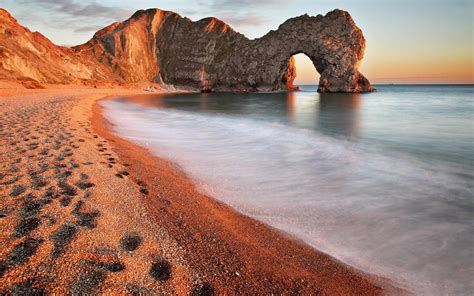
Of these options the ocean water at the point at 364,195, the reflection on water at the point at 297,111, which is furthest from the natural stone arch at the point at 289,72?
the ocean water at the point at 364,195

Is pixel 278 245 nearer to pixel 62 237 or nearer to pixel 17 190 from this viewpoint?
pixel 62 237

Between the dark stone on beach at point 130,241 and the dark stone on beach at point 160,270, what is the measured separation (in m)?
0.38

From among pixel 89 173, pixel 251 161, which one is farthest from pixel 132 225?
pixel 251 161

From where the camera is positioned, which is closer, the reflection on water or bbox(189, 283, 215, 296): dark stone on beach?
bbox(189, 283, 215, 296): dark stone on beach

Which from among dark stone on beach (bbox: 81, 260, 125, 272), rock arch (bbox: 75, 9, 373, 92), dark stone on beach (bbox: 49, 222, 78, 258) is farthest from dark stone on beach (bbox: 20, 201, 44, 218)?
rock arch (bbox: 75, 9, 373, 92)

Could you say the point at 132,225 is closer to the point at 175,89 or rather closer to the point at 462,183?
the point at 462,183

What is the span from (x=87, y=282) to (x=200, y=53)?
325ft

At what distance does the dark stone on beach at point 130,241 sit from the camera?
310cm

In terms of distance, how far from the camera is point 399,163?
908 cm

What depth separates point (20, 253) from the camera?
2.69m

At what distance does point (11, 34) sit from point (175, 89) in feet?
156

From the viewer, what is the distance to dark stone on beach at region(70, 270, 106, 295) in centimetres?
235

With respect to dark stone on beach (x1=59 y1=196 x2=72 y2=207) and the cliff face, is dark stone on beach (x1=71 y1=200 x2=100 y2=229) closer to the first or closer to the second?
dark stone on beach (x1=59 y1=196 x2=72 y2=207)

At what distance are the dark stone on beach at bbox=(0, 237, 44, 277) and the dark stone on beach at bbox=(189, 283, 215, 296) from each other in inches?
62.4
